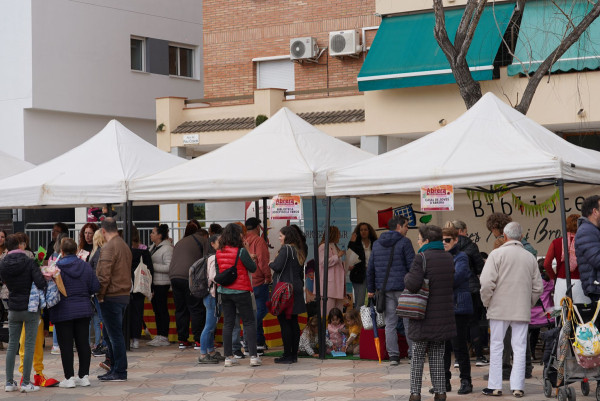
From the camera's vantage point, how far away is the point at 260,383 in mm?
11336

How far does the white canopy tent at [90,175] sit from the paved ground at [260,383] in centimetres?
261

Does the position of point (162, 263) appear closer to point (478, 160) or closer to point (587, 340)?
point (478, 160)

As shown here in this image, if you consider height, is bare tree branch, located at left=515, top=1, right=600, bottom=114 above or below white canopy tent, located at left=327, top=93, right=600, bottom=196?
above

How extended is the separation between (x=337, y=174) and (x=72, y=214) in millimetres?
19924

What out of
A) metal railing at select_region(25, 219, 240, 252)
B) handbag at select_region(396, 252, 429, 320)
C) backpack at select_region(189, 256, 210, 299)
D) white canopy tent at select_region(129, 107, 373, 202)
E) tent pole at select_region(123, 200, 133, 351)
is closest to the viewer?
handbag at select_region(396, 252, 429, 320)

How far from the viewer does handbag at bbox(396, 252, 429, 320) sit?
30.9 ft

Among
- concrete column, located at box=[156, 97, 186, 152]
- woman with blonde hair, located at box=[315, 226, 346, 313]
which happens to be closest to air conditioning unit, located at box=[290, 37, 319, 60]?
concrete column, located at box=[156, 97, 186, 152]

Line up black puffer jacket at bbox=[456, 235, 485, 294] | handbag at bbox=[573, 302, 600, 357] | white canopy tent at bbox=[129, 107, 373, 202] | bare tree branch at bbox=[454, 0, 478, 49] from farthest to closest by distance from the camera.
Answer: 1. bare tree branch at bbox=[454, 0, 478, 49]
2. white canopy tent at bbox=[129, 107, 373, 202]
3. black puffer jacket at bbox=[456, 235, 485, 294]
4. handbag at bbox=[573, 302, 600, 357]

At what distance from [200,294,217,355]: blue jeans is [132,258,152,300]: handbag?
6.24 feet

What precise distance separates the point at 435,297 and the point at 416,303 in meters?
0.21

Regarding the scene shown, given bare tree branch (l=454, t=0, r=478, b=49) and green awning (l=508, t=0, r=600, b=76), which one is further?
green awning (l=508, t=0, r=600, b=76)

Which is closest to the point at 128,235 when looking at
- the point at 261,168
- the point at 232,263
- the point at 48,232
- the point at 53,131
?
the point at 261,168

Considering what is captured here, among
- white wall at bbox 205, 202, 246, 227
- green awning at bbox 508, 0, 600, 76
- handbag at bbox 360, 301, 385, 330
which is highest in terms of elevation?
green awning at bbox 508, 0, 600, 76

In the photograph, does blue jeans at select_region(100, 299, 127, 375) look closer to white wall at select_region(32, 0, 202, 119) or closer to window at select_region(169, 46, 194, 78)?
white wall at select_region(32, 0, 202, 119)
